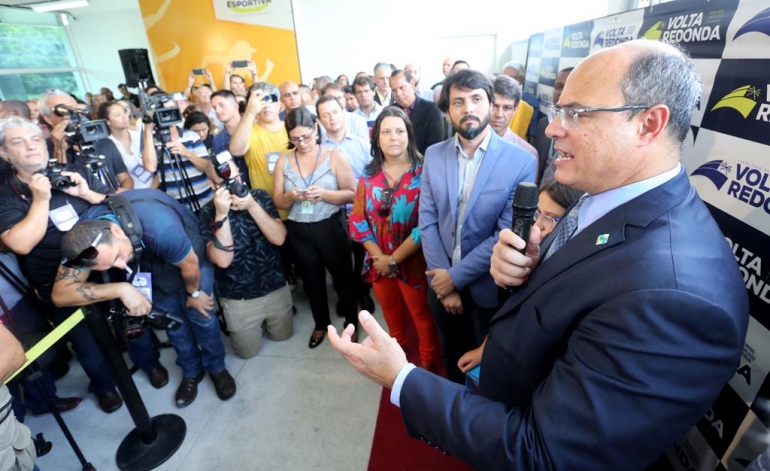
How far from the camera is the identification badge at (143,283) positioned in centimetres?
194

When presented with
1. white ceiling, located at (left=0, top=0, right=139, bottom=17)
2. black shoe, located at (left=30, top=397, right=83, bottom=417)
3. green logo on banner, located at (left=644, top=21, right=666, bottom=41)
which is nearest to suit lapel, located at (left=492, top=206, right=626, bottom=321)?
green logo on banner, located at (left=644, top=21, right=666, bottom=41)

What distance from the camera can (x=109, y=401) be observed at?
2.48m

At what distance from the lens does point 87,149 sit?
2.58m

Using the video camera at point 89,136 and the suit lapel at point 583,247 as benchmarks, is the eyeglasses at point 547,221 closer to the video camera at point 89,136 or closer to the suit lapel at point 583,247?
the suit lapel at point 583,247

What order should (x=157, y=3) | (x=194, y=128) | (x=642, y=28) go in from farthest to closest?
1. (x=157, y=3)
2. (x=194, y=128)
3. (x=642, y=28)

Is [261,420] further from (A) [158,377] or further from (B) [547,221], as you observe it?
(B) [547,221]

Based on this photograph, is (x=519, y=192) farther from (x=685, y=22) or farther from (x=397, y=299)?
(x=397, y=299)

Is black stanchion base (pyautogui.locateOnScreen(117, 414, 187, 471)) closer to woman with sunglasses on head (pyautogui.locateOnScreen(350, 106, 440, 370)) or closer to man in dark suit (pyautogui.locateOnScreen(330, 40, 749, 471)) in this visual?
woman with sunglasses on head (pyautogui.locateOnScreen(350, 106, 440, 370))

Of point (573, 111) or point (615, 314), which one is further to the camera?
point (573, 111)

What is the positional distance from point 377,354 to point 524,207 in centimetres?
56

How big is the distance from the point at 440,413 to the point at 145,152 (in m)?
3.40

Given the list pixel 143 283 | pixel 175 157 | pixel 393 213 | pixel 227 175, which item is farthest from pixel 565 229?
pixel 175 157

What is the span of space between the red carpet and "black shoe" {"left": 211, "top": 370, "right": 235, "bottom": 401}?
39.9 inches

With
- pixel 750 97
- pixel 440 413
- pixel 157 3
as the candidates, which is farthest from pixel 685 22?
pixel 157 3
